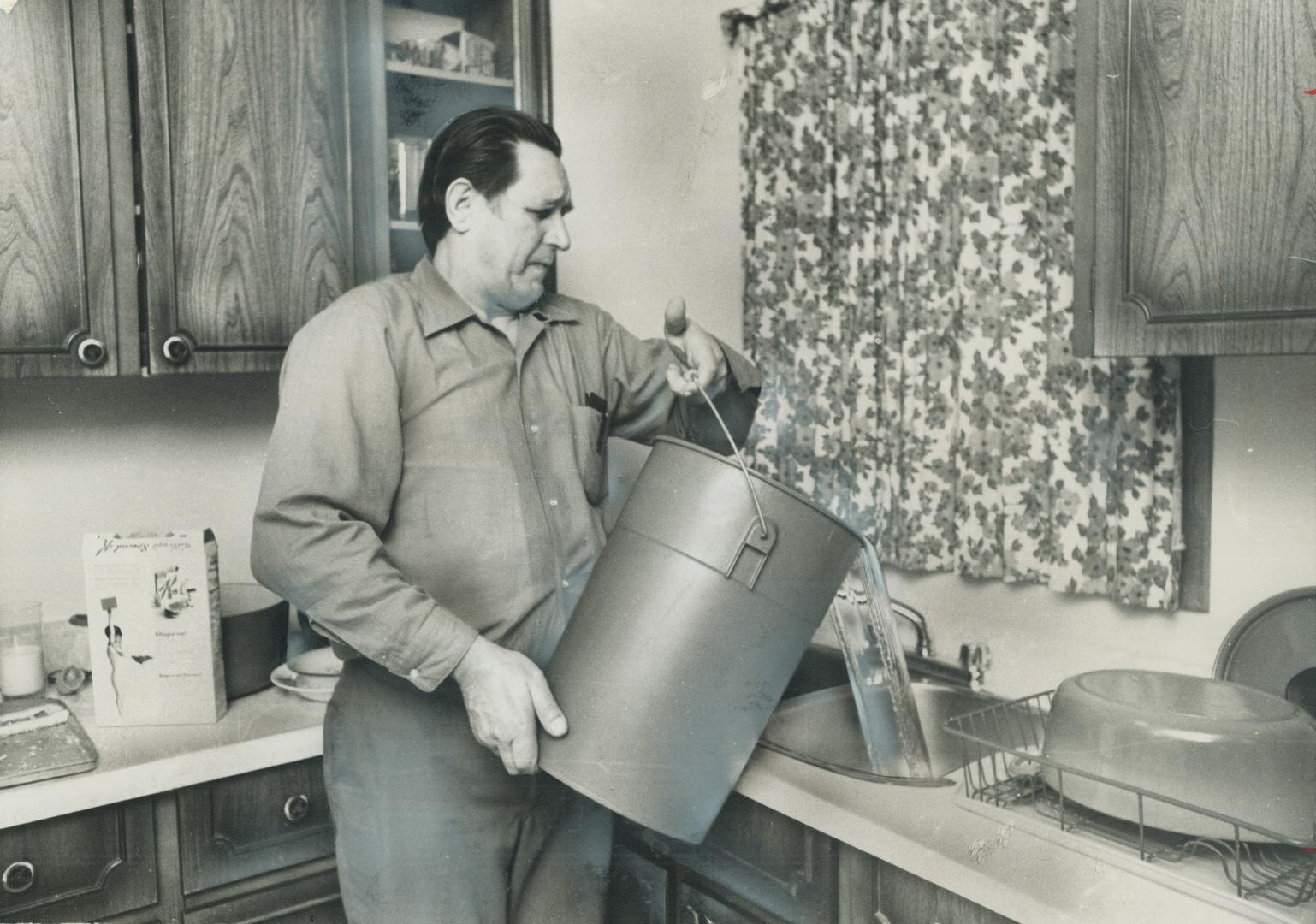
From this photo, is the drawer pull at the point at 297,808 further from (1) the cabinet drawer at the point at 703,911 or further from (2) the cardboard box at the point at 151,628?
(1) the cabinet drawer at the point at 703,911

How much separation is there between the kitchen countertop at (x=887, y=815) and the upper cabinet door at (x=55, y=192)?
2.01ft

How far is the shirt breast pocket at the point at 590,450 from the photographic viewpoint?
163 centimetres

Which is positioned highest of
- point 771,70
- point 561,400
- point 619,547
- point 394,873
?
point 771,70

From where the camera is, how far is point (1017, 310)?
1882 millimetres

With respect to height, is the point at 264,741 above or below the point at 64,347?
below

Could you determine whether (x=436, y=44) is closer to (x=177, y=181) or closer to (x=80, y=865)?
(x=177, y=181)

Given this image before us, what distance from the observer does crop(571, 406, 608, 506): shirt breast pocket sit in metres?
1.63

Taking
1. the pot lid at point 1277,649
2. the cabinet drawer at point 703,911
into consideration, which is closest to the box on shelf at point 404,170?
the cabinet drawer at point 703,911

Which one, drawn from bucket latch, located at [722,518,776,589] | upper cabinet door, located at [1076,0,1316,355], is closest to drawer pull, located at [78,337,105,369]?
bucket latch, located at [722,518,776,589]

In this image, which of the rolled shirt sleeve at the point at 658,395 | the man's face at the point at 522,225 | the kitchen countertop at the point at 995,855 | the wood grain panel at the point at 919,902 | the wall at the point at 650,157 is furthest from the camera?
the wall at the point at 650,157

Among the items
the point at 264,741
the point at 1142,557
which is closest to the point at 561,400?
the point at 264,741

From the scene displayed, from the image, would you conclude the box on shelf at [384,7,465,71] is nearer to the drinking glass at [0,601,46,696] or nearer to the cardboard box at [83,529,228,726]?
the cardboard box at [83,529,228,726]

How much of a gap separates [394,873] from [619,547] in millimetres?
599

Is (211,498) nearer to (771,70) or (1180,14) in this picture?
(771,70)
